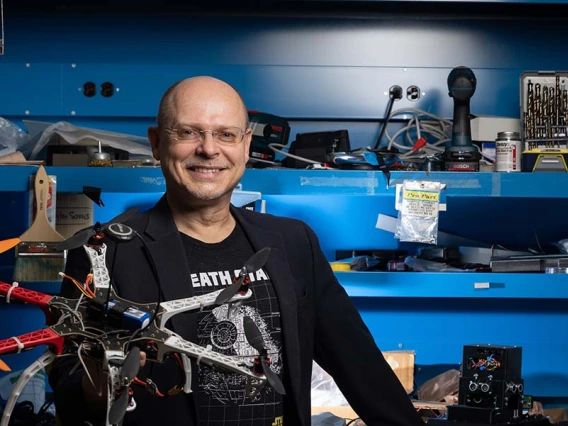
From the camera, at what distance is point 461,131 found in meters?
2.56

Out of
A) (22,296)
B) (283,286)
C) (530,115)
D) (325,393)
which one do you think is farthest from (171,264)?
(530,115)

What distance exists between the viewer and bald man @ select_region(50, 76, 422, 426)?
5.22ft

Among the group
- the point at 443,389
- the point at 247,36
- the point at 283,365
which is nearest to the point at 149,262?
the point at 283,365

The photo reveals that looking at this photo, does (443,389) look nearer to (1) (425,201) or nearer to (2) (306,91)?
(1) (425,201)

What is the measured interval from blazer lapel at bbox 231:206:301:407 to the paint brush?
0.83 meters

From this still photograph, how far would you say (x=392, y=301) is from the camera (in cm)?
291

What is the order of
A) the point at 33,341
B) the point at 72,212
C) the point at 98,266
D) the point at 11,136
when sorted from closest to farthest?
the point at 33,341 → the point at 98,266 → the point at 72,212 → the point at 11,136

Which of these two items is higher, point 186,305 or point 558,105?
point 558,105

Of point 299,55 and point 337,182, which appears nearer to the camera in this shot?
point 337,182

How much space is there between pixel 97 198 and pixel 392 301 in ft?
3.19

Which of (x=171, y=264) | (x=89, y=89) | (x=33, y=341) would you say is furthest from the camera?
(x=89, y=89)

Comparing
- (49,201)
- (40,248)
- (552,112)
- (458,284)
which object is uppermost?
(552,112)

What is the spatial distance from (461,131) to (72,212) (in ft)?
3.47

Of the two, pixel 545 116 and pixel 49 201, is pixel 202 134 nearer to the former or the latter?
pixel 49 201
